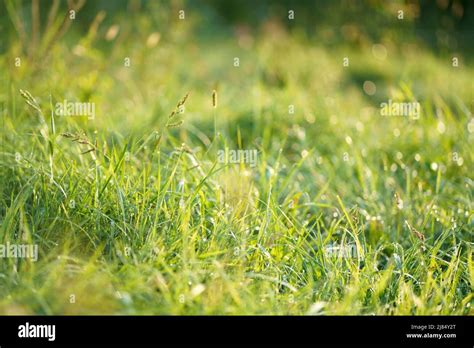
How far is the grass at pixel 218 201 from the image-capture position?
6.31ft

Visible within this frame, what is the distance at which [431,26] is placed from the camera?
21.5 feet

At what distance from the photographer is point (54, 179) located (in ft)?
7.36

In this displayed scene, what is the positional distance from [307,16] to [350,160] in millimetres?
3430

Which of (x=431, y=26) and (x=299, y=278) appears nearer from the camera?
(x=299, y=278)

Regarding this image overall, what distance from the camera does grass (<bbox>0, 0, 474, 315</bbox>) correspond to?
1923mm

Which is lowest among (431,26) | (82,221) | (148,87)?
(82,221)

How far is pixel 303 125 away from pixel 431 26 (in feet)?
11.8

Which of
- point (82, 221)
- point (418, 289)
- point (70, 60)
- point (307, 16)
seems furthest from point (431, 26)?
point (82, 221)

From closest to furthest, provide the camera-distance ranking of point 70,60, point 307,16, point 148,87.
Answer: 1. point 70,60
2. point 148,87
3. point 307,16

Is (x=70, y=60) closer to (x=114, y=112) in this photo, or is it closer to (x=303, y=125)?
(x=114, y=112)

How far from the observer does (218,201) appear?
2.32m
